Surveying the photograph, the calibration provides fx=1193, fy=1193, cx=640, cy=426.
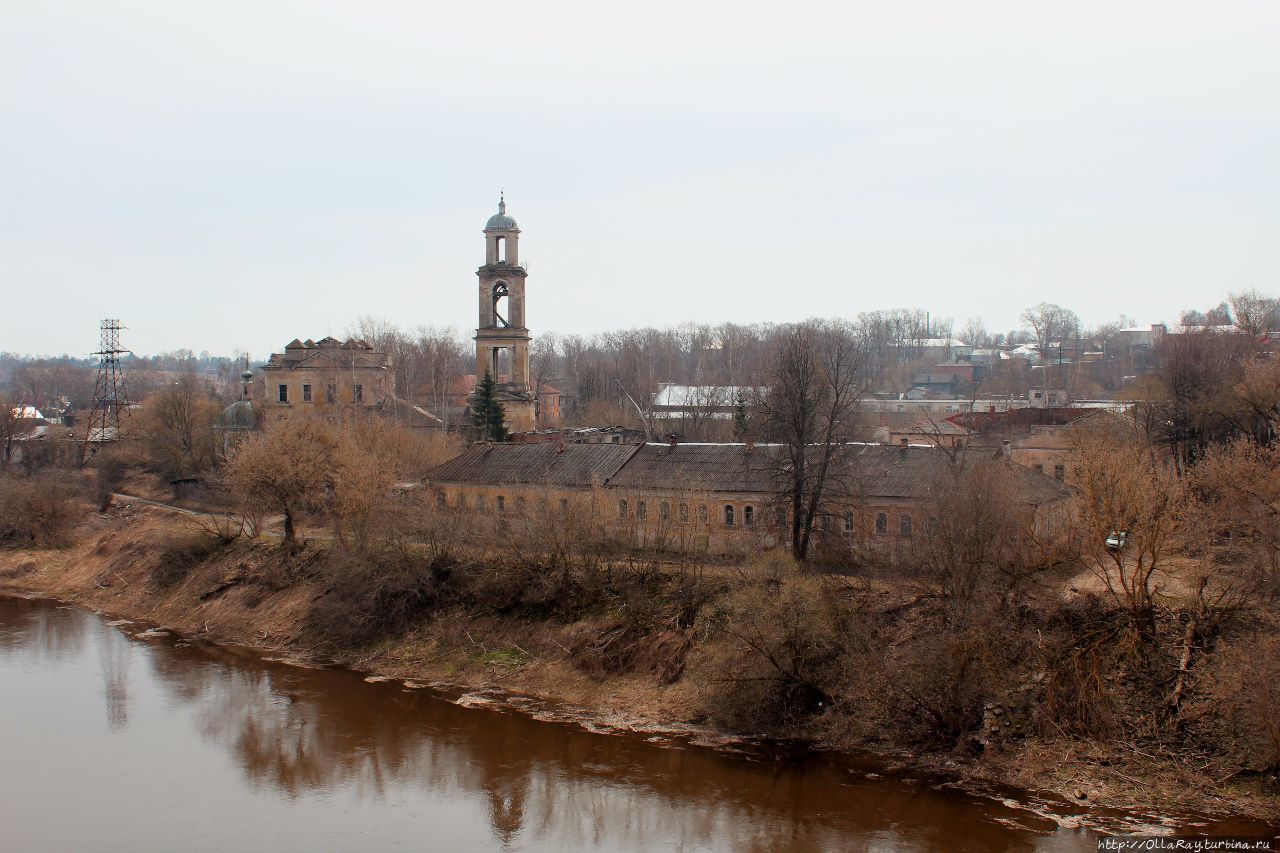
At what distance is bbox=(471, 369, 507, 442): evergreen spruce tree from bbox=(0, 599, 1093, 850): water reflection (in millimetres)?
23021

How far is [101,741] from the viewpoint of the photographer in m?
24.7

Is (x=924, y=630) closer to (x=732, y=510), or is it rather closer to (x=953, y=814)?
(x=953, y=814)

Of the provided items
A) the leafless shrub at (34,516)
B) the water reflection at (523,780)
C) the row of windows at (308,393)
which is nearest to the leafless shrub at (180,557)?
the leafless shrub at (34,516)

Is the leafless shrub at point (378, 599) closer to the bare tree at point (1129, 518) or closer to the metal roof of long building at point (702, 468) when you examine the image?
the metal roof of long building at point (702, 468)

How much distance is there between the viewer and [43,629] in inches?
1388

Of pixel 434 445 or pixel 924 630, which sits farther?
pixel 434 445

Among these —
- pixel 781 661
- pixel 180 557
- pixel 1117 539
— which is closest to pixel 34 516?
pixel 180 557

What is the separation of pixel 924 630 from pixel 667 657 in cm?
580

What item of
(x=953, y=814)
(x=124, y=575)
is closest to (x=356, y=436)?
(x=124, y=575)

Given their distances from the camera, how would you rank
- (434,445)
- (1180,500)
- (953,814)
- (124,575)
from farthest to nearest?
(434,445) < (124,575) < (1180,500) < (953,814)

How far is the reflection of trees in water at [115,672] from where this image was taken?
26.5 metres

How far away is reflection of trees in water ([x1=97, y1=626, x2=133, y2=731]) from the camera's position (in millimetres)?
26531

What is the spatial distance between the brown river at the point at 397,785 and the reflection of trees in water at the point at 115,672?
0.11 m

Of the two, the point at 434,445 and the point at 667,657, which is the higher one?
the point at 434,445
